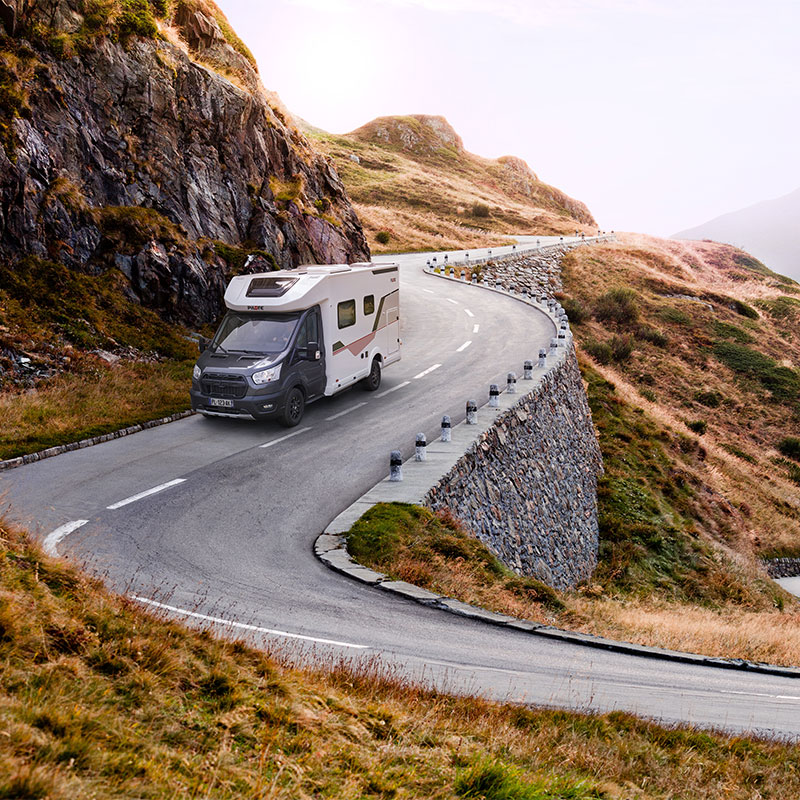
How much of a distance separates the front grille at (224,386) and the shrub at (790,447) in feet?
101

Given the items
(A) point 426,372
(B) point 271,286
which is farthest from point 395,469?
(A) point 426,372

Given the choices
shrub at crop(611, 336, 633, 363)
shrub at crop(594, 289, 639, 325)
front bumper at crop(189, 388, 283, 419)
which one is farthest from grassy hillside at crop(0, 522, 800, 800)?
shrub at crop(594, 289, 639, 325)

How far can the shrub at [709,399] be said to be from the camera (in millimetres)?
37812

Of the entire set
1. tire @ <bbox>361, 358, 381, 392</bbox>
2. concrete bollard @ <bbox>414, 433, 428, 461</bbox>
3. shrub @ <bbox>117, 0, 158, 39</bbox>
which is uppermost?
shrub @ <bbox>117, 0, 158, 39</bbox>

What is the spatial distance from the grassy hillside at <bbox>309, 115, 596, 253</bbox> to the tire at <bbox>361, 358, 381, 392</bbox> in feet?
111

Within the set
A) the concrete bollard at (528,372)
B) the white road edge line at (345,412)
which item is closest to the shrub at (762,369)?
the concrete bollard at (528,372)

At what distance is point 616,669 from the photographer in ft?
27.7

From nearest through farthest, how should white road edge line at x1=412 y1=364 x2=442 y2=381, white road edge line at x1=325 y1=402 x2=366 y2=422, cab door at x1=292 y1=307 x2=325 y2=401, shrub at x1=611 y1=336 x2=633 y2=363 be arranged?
cab door at x1=292 y1=307 x2=325 y2=401
white road edge line at x1=325 y1=402 x2=366 y2=422
white road edge line at x1=412 y1=364 x2=442 y2=381
shrub at x1=611 y1=336 x2=633 y2=363

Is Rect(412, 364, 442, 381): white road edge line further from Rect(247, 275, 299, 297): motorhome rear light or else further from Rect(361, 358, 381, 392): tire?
Rect(247, 275, 299, 297): motorhome rear light

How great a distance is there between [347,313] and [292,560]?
355 inches

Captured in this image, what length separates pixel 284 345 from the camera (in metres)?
15.5

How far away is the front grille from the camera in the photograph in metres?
14.9

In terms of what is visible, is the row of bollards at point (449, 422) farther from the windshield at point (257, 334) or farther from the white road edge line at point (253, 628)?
the white road edge line at point (253, 628)

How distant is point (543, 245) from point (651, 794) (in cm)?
5700
